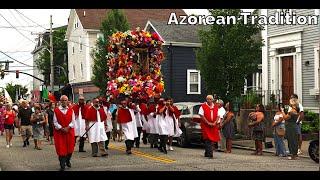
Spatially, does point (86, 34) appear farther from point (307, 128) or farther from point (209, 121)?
point (209, 121)

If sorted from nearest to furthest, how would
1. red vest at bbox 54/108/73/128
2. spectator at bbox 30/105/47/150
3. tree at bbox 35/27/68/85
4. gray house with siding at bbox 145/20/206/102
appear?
red vest at bbox 54/108/73/128 → spectator at bbox 30/105/47/150 → gray house with siding at bbox 145/20/206/102 → tree at bbox 35/27/68/85

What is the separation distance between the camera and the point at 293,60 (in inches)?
902

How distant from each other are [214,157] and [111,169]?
3781 millimetres

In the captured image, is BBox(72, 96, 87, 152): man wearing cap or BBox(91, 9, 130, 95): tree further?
BBox(91, 9, 130, 95): tree

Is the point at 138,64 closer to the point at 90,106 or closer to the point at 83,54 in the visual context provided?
the point at 90,106

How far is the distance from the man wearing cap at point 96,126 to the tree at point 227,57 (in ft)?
26.1

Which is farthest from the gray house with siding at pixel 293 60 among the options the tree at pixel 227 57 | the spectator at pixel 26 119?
the spectator at pixel 26 119

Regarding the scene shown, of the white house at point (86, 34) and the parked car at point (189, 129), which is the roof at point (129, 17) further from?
the parked car at point (189, 129)

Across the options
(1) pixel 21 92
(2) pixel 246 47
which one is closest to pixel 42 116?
(2) pixel 246 47

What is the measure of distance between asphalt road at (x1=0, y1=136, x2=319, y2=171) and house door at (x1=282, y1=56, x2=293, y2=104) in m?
7.29

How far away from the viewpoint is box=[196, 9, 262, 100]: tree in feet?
73.3

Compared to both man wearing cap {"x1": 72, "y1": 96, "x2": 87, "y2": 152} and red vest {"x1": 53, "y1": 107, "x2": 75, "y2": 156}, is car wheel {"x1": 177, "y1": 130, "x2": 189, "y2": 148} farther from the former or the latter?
red vest {"x1": 53, "y1": 107, "x2": 75, "y2": 156}

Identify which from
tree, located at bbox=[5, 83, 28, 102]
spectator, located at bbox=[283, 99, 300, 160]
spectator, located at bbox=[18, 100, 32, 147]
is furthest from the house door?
tree, located at bbox=[5, 83, 28, 102]

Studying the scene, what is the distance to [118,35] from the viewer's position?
20.0 meters
